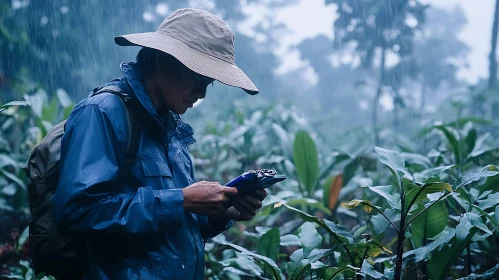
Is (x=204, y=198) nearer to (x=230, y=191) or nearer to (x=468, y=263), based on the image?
(x=230, y=191)

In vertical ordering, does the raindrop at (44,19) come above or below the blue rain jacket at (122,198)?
above

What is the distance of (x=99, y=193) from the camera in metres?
1.33

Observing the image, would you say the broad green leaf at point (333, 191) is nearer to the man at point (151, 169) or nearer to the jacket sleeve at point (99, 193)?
the man at point (151, 169)

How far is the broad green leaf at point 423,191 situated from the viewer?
1.65 metres

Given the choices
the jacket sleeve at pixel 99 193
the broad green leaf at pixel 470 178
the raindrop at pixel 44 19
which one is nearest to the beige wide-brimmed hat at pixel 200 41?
the jacket sleeve at pixel 99 193

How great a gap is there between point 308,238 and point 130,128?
92 cm

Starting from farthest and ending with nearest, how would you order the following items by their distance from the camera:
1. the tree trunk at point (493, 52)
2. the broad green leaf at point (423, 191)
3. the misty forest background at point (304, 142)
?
1. the tree trunk at point (493, 52)
2. the misty forest background at point (304, 142)
3. the broad green leaf at point (423, 191)

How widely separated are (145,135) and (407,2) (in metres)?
7.38

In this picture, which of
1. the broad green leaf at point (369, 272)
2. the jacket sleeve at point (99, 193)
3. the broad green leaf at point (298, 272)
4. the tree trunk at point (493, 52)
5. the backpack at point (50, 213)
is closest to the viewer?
the jacket sleeve at point (99, 193)

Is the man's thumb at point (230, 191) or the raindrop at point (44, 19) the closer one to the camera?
the man's thumb at point (230, 191)

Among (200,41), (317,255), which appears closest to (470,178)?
(317,255)

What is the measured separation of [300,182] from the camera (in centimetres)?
340

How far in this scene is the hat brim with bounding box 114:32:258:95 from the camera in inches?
58.9

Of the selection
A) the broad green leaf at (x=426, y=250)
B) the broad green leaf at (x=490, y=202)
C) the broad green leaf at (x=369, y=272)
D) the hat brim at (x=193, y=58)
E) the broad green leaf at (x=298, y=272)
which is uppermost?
the hat brim at (x=193, y=58)
